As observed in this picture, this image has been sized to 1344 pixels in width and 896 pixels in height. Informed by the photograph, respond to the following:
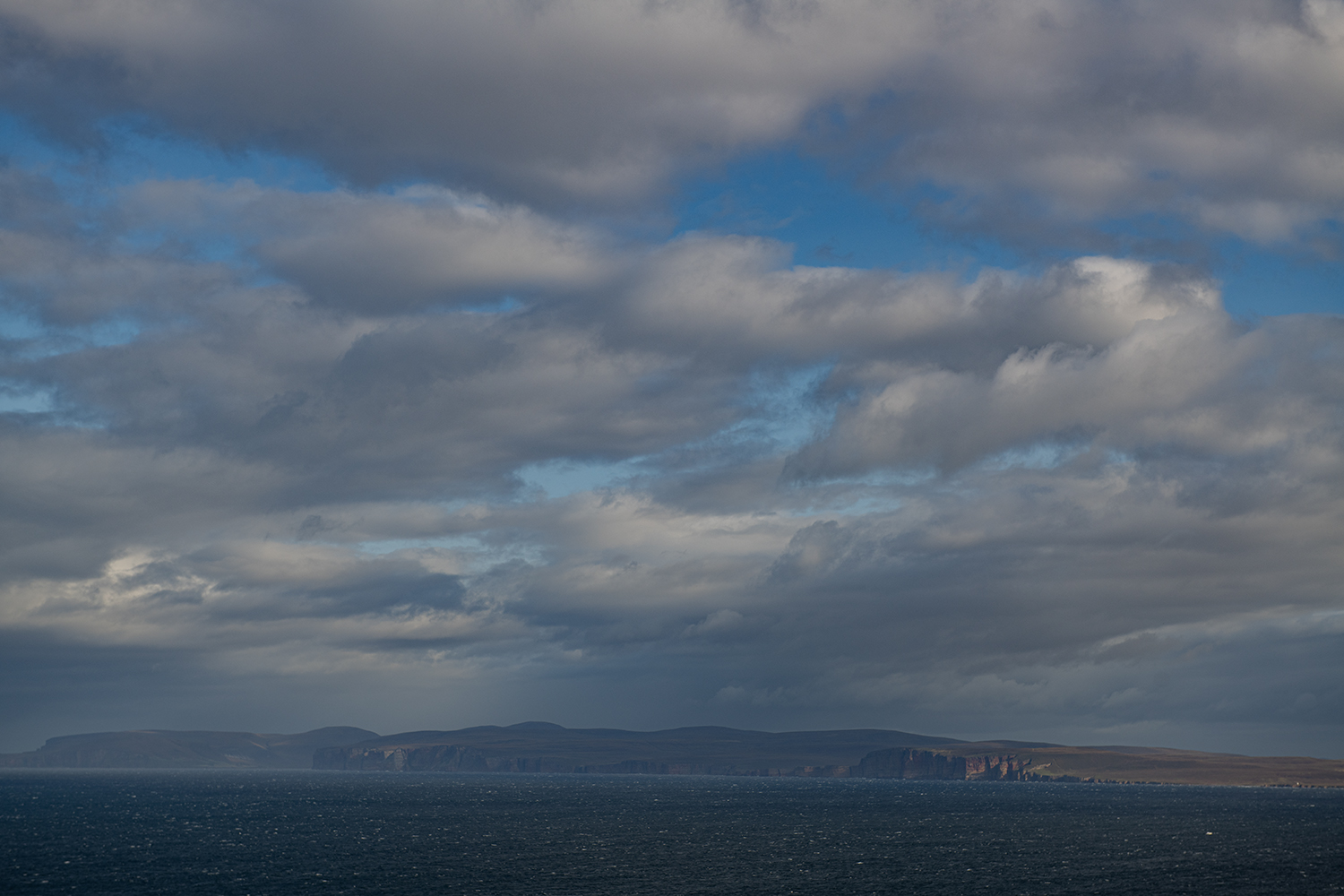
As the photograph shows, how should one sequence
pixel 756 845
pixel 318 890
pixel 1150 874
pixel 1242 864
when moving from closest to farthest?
pixel 318 890, pixel 1150 874, pixel 1242 864, pixel 756 845

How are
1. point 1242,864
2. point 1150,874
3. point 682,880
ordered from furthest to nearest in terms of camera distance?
1. point 1242,864
2. point 1150,874
3. point 682,880

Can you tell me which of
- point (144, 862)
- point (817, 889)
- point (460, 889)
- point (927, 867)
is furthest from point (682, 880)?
point (144, 862)

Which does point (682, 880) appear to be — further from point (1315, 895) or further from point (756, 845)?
point (1315, 895)

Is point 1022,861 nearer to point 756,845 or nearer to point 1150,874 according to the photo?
point 1150,874

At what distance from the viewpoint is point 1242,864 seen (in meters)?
167

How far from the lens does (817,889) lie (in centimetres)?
13375

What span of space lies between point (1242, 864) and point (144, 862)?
16539cm

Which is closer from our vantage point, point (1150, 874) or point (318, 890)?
point (318, 890)

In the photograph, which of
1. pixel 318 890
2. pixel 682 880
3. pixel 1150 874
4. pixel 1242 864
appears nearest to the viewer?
pixel 318 890

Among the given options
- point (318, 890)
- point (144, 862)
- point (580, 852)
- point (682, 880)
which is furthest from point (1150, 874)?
point (144, 862)

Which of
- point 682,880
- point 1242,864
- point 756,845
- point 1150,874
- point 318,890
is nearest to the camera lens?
point 318,890

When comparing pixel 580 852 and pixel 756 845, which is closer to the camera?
pixel 580 852

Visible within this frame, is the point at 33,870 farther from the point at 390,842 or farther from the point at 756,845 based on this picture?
the point at 756,845

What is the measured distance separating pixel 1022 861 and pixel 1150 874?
903 inches
